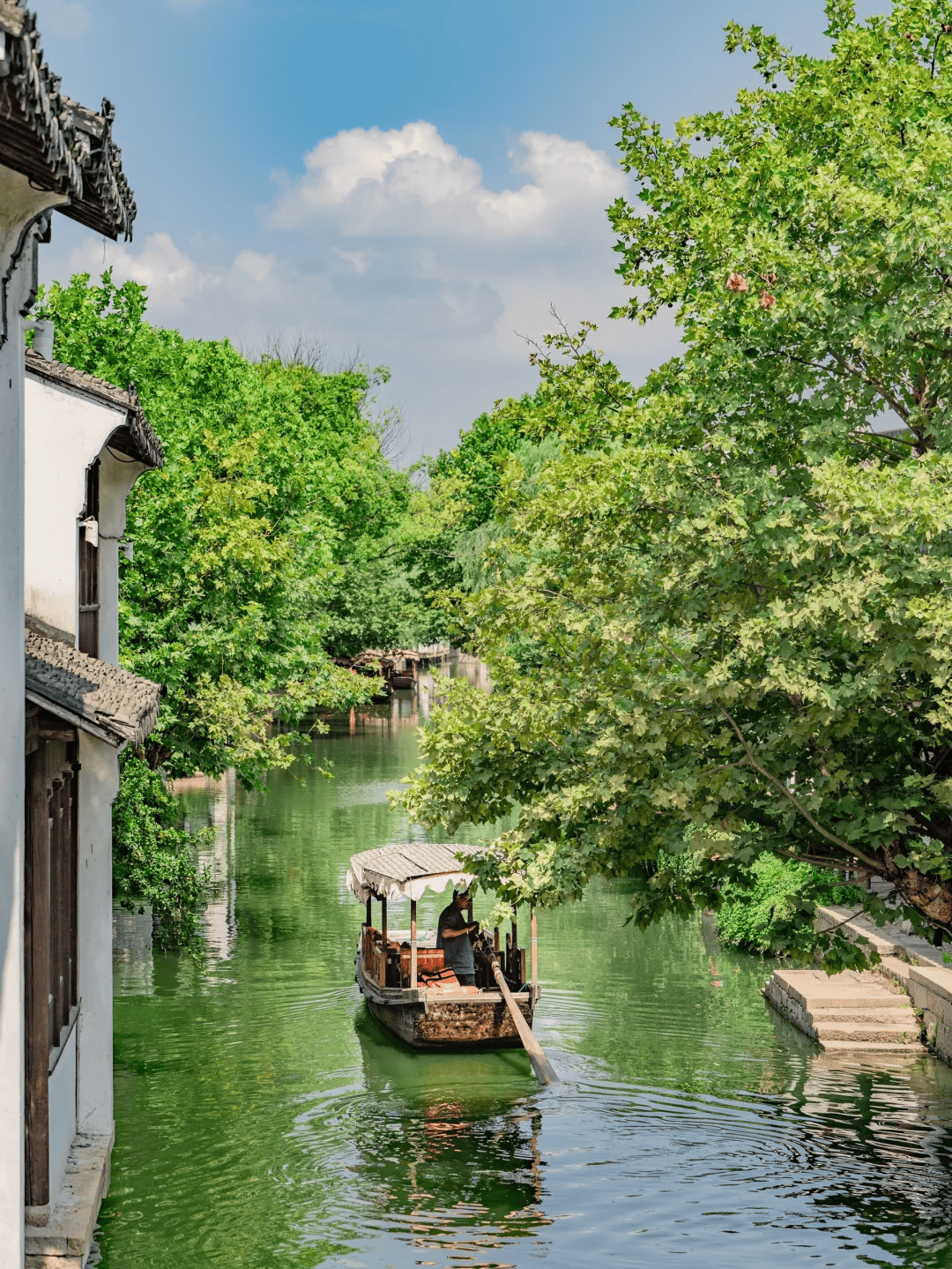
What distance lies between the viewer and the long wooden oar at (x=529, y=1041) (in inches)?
774

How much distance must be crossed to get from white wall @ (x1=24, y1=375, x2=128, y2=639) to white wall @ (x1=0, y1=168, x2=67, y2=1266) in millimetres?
3173

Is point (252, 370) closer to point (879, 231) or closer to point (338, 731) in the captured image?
point (338, 731)

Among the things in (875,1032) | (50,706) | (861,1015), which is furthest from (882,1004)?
(50,706)

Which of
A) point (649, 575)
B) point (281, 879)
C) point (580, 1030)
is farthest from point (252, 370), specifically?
point (649, 575)

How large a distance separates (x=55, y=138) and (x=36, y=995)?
5799 mm

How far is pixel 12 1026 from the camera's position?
29.0ft

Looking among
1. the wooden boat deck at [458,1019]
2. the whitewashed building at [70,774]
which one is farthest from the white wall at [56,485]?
the wooden boat deck at [458,1019]

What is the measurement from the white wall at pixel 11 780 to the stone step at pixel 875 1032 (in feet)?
48.5

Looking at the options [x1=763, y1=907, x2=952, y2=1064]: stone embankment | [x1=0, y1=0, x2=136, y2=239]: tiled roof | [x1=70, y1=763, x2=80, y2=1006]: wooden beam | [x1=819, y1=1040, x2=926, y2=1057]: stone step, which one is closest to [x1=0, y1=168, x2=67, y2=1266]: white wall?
[x1=0, y1=0, x2=136, y2=239]: tiled roof

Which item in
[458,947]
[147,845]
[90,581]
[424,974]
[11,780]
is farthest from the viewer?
[424,974]

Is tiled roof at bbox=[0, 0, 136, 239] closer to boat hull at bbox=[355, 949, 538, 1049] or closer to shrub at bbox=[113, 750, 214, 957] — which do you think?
shrub at bbox=[113, 750, 214, 957]

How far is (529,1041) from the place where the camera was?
20375 millimetres

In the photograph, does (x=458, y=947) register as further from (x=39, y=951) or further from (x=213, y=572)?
(x=39, y=951)

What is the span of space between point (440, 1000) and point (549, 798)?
26.5 feet
